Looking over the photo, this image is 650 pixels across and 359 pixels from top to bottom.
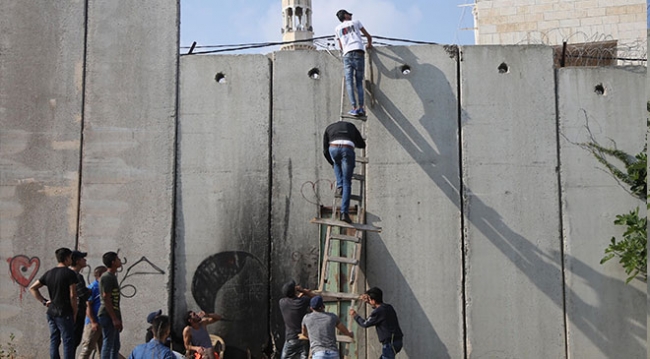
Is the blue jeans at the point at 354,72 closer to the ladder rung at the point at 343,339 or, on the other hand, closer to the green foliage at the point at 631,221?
the ladder rung at the point at 343,339

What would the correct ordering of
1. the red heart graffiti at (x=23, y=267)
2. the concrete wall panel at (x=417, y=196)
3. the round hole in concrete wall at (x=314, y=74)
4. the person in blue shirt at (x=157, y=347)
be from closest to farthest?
the person in blue shirt at (x=157, y=347), the concrete wall panel at (x=417, y=196), the red heart graffiti at (x=23, y=267), the round hole in concrete wall at (x=314, y=74)

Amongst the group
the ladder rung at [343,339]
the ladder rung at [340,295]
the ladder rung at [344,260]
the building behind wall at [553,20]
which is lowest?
the ladder rung at [343,339]

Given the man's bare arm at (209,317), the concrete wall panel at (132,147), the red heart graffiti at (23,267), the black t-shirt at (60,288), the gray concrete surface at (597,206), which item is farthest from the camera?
the red heart graffiti at (23,267)

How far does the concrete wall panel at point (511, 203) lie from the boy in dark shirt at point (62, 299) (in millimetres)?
4674

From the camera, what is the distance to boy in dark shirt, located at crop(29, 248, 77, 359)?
8250mm

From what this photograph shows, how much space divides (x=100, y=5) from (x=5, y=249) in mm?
3417

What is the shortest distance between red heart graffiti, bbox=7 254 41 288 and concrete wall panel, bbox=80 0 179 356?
2.26ft

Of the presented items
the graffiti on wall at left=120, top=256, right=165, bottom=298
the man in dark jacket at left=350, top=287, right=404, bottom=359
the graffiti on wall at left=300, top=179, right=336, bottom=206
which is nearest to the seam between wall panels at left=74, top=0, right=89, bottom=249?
the graffiti on wall at left=120, top=256, right=165, bottom=298

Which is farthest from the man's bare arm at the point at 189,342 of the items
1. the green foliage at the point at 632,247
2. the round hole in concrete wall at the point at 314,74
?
the green foliage at the point at 632,247

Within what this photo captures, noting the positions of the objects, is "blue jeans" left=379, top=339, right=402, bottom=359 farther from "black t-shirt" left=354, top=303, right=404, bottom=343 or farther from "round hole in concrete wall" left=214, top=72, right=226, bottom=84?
"round hole in concrete wall" left=214, top=72, right=226, bottom=84

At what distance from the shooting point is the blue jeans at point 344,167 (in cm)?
892

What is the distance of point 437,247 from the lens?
9742 millimetres

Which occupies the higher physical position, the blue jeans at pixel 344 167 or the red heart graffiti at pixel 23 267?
the blue jeans at pixel 344 167

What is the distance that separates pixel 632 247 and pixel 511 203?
Answer: 1.51 metres
